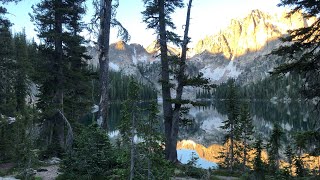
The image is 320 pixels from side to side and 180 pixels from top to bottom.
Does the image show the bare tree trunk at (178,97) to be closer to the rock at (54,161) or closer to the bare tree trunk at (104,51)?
the bare tree trunk at (104,51)

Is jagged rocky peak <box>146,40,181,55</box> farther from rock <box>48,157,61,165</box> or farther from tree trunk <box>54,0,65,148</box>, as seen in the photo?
rock <box>48,157,61,165</box>

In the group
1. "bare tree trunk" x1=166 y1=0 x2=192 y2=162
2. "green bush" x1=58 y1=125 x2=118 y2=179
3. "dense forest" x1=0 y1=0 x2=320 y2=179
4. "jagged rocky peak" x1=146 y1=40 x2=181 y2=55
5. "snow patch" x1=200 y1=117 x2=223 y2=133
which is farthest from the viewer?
"snow patch" x1=200 y1=117 x2=223 y2=133

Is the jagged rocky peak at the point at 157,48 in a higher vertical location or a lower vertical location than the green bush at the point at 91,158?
higher

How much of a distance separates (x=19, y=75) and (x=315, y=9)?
3657 cm

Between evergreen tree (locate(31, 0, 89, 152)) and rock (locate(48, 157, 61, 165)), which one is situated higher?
evergreen tree (locate(31, 0, 89, 152))

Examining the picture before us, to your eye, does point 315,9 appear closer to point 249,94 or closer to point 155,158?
point 155,158

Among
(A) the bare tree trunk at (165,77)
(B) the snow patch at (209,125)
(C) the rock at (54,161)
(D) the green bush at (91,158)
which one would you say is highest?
(A) the bare tree trunk at (165,77)

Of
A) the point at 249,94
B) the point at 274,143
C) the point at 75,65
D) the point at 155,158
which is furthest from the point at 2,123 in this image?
the point at 249,94

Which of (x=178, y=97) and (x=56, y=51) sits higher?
(x=56, y=51)

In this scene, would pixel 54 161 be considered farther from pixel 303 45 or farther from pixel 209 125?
pixel 209 125

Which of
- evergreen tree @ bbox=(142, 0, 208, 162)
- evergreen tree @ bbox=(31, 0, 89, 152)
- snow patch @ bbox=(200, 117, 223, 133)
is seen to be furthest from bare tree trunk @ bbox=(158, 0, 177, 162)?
snow patch @ bbox=(200, 117, 223, 133)

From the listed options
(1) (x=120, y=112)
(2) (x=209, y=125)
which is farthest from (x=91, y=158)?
(2) (x=209, y=125)

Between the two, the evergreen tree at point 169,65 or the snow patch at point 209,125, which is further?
the snow patch at point 209,125

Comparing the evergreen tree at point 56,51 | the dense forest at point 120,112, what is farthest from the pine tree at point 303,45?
the evergreen tree at point 56,51
